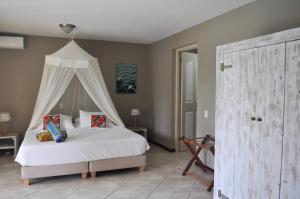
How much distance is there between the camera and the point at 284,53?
2.06 metres

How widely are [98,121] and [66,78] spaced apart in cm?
104

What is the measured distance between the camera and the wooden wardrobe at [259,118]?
2.01 m

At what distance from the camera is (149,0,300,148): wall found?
2.85 meters

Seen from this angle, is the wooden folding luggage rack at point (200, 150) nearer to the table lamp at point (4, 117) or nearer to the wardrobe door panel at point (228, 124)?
the wardrobe door panel at point (228, 124)

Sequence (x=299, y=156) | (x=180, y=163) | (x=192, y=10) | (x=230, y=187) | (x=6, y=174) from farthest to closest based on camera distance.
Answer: (x=180, y=163)
(x=6, y=174)
(x=192, y=10)
(x=230, y=187)
(x=299, y=156)

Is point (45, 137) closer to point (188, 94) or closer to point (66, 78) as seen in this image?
point (66, 78)

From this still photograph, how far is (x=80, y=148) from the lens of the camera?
365 centimetres

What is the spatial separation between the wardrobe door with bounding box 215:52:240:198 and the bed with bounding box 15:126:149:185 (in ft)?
5.16

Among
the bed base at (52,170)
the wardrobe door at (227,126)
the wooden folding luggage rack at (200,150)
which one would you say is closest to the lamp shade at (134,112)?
the wooden folding luggage rack at (200,150)

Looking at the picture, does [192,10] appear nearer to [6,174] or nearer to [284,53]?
[284,53]

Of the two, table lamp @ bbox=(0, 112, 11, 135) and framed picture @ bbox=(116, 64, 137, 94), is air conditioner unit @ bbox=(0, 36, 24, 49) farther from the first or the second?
framed picture @ bbox=(116, 64, 137, 94)

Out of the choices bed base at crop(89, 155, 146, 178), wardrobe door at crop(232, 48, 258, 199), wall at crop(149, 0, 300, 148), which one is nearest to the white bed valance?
bed base at crop(89, 155, 146, 178)

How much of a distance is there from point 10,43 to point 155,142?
382 cm

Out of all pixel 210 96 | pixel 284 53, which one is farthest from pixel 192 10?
pixel 284 53
